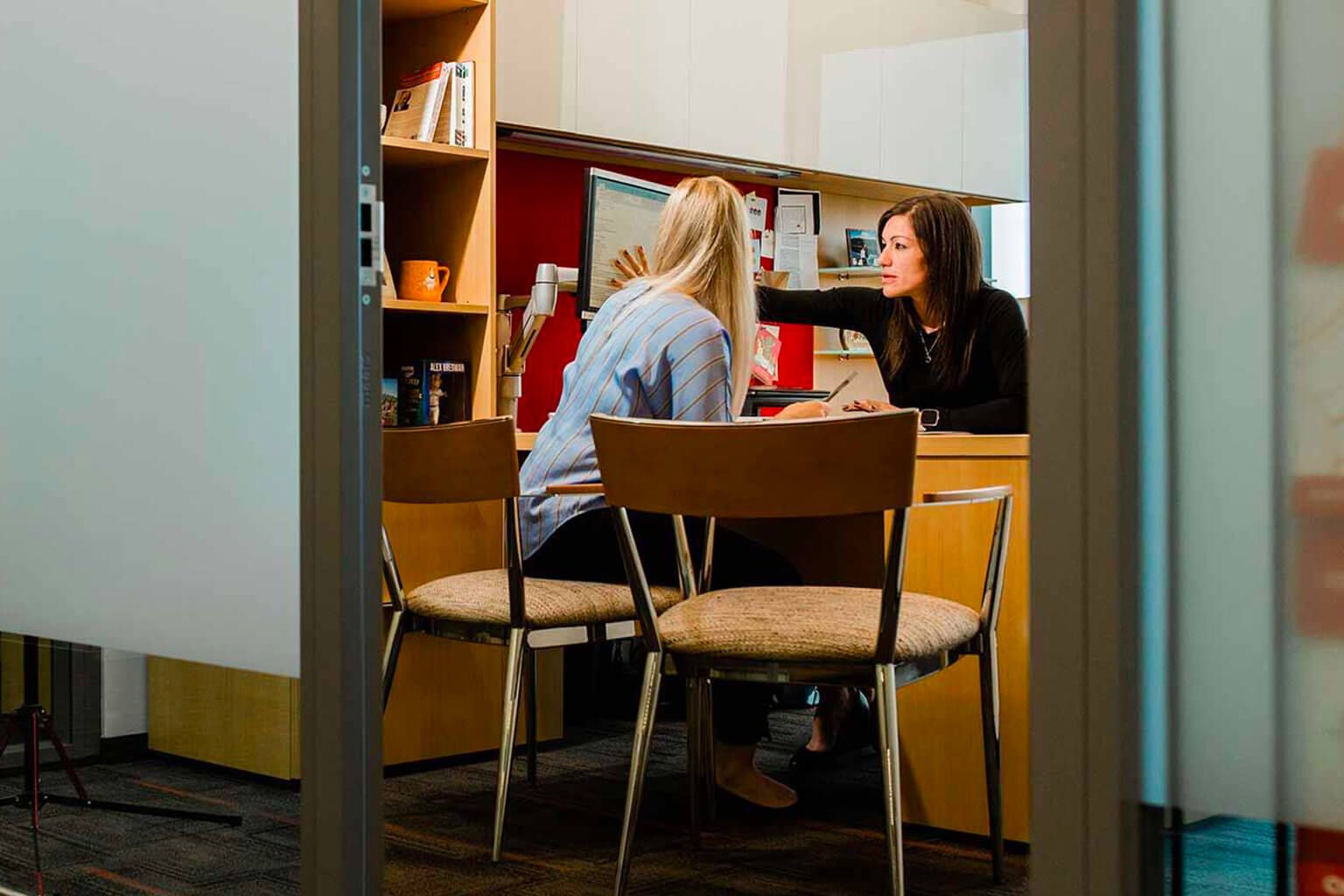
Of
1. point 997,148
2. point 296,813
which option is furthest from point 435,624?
point 997,148

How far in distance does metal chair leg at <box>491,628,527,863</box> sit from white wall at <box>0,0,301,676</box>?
0.75 meters

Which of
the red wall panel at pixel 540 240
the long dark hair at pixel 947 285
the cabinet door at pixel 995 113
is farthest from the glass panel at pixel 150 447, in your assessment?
the cabinet door at pixel 995 113

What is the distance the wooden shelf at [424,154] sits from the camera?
3559mm

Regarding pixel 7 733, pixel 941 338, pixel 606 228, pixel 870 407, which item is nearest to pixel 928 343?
pixel 941 338

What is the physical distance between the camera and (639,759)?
2168 millimetres

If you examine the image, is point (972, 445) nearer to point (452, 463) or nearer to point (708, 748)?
point (708, 748)

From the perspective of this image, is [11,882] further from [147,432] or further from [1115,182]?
[1115,182]

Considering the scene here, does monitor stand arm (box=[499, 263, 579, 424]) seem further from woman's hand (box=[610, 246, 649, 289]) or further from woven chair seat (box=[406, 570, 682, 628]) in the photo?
woven chair seat (box=[406, 570, 682, 628])

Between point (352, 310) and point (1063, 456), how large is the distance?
0.86m

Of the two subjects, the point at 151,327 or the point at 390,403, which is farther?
the point at 390,403

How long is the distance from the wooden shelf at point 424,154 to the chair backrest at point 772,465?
1.70m

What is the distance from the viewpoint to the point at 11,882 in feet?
7.34

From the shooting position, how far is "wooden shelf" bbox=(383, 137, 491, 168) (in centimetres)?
356

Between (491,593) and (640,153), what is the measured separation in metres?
2.16
